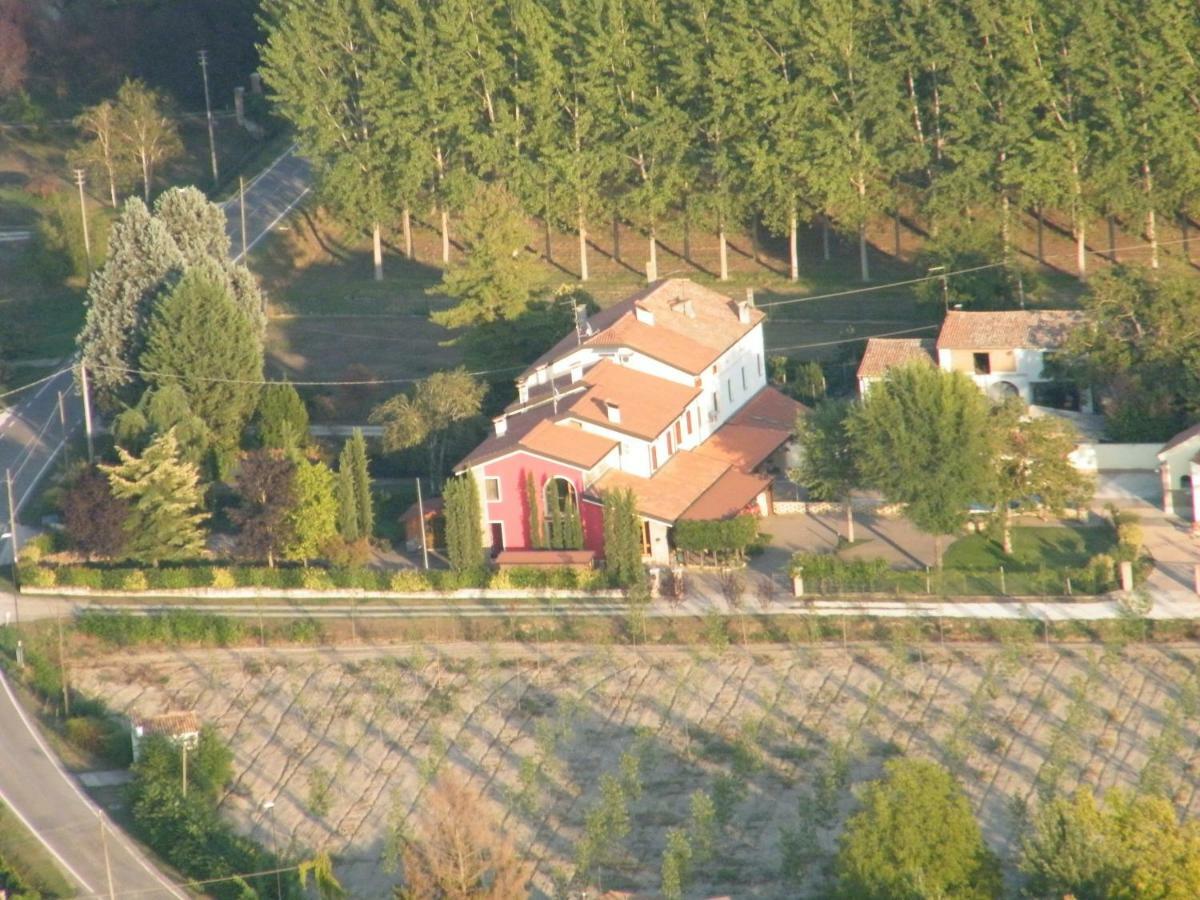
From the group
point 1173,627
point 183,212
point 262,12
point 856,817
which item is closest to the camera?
point 856,817

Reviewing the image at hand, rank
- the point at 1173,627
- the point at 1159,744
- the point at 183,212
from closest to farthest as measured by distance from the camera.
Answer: the point at 1159,744, the point at 1173,627, the point at 183,212

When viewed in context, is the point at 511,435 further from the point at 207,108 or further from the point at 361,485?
the point at 207,108

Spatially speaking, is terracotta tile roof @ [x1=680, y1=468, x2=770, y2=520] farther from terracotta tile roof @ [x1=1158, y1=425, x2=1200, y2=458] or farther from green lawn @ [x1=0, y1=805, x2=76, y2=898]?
green lawn @ [x1=0, y1=805, x2=76, y2=898]

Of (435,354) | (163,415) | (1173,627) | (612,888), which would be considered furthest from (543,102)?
(612,888)

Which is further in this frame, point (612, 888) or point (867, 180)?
point (867, 180)

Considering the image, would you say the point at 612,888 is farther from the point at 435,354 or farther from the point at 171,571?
the point at 435,354

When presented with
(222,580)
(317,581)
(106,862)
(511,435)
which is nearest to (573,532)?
(511,435)
